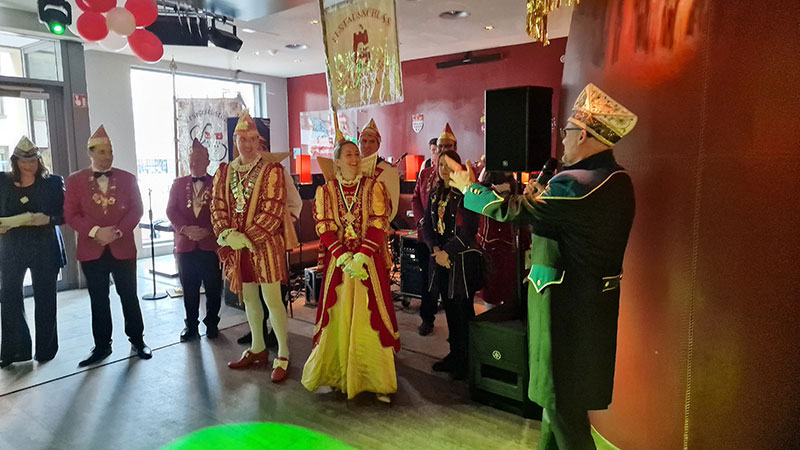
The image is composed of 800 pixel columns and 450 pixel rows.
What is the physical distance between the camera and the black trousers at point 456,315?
147 inches

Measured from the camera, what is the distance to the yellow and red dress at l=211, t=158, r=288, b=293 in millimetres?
3584

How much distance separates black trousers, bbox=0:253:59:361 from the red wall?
18.3ft

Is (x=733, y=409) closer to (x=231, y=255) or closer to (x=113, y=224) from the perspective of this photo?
(x=231, y=255)

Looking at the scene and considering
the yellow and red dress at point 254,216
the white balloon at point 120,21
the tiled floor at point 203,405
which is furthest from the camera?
the white balloon at point 120,21

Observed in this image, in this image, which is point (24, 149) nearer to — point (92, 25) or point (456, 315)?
point (92, 25)

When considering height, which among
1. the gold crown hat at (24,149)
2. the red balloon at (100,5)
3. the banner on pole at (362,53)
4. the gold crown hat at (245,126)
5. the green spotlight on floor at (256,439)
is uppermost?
the red balloon at (100,5)

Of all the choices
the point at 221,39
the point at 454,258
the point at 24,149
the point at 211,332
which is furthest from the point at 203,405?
the point at 221,39

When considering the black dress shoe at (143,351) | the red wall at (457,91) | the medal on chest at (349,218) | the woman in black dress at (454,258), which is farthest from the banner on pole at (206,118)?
the medal on chest at (349,218)

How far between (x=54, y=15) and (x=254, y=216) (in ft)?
9.14

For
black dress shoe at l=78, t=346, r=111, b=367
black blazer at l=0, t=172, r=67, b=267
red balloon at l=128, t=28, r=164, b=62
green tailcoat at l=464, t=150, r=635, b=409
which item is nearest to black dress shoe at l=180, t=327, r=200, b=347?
black dress shoe at l=78, t=346, r=111, b=367

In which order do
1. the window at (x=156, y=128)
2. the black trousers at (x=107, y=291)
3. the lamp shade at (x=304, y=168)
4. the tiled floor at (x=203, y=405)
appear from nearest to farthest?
the tiled floor at (x=203, y=405), the black trousers at (x=107, y=291), the lamp shade at (x=304, y=168), the window at (x=156, y=128)

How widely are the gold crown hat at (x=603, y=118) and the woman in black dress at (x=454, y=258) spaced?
58.8 inches

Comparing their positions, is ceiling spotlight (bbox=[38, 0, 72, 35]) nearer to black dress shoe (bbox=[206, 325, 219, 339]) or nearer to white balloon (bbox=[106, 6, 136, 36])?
white balloon (bbox=[106, 6, 136, 36])

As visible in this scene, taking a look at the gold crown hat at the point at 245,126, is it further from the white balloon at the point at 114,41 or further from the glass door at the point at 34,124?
the glass door at the point at 34,124
